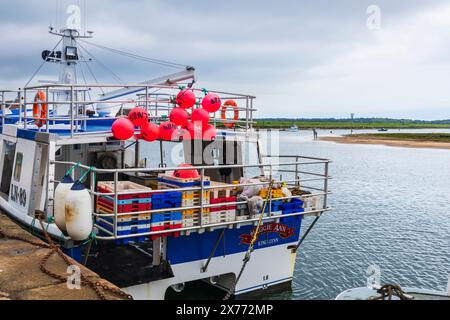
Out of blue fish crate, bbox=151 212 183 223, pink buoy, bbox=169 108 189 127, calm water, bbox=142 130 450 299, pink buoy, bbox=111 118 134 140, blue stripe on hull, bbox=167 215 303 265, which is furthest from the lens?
calm water, bbox=142 130 450 299

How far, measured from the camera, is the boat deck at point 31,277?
5695 mm

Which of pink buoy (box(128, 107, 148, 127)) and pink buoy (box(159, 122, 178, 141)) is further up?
pink buoy (box(128, 107, 148, 127))

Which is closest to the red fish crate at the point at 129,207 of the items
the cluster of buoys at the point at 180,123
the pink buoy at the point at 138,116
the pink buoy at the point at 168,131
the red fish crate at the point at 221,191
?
the red fish crate at the point at 221,191

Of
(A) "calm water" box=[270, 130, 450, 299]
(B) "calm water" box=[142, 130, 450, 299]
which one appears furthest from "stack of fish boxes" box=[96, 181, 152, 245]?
(A) "calm water" box=[270, 130, 450, 299]

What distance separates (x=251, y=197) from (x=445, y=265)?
389 inches

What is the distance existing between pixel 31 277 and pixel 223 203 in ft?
12.3

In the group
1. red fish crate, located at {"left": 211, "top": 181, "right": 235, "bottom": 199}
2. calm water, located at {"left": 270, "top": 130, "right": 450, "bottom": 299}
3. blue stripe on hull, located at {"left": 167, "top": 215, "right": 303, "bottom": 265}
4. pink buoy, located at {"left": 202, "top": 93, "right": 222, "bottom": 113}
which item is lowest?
calm water, located at {"left": 270, "top": 130, "right": 450, "bottom": 299}

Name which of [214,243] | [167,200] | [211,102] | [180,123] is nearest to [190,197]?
[167,200]

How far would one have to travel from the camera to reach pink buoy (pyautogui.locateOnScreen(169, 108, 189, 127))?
34.2ft

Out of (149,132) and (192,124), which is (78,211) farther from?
(192,124)

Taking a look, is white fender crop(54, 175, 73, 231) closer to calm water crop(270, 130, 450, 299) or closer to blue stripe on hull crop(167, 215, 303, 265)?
blue stripe on hull crop(167, 215, 303, 265)

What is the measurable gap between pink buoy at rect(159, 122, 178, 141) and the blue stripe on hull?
2.50 metres
